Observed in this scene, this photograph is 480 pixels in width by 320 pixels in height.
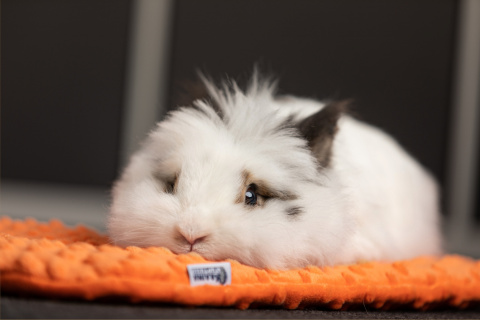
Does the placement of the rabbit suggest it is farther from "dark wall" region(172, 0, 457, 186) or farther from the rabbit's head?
"dark wall" region(172, 0, 457, 186)

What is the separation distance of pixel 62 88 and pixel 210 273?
3659 millimetres

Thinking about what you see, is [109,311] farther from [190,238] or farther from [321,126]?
[321,126]

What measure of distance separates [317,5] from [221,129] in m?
2.97

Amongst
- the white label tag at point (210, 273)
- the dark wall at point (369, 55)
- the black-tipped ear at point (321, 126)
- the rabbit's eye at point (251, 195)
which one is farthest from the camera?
the dark wall at point (369, 55)

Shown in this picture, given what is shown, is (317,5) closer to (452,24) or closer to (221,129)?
(452,24)

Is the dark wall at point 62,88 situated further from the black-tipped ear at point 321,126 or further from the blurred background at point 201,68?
the black-tipped ear at point 321,126

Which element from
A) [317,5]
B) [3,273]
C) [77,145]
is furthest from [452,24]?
[3,273]

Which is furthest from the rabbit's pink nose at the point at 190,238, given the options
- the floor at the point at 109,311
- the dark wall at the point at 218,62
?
the dark wall at the point at 218,62

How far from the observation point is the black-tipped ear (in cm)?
155

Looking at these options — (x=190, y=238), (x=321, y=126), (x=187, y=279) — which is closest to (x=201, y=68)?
(x=321, y=126)

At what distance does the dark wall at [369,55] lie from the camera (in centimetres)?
408

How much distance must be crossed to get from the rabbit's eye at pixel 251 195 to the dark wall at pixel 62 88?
3165mm

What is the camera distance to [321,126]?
1.56 meters

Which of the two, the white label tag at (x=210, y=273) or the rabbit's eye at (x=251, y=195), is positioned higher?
the rabbit's eye at (x=251, y=195)
